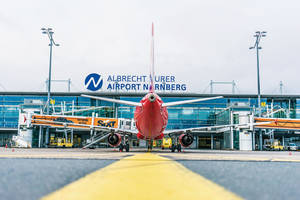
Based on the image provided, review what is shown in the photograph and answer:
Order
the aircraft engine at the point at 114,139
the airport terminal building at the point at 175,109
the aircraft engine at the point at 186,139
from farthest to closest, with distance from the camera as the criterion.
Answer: the airport terminal building at the point at 175,109, the aircraft engine at the point at 186,139, the aircraft engine at the point at 114,139

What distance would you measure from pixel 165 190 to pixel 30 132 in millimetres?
39382

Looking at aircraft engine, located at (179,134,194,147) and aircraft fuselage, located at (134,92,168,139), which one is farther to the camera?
aircraft engine, located at (179,134,194,147)

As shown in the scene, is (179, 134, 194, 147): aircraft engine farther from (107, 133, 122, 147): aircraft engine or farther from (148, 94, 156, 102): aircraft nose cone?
(148, 94, 156, 102): aircraft nose cone

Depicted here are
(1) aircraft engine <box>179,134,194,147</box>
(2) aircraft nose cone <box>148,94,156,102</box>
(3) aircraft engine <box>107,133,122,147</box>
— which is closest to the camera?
(2) aircraft nose cone <box>148,94,156,102</box>

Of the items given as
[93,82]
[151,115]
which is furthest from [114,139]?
[93,82]

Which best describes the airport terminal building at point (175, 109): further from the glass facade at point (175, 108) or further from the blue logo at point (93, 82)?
the blue logo at point (93, 82)

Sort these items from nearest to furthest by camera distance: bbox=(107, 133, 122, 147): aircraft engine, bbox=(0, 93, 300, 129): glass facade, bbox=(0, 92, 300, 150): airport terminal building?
bbox=(107, 133, 122, 147): aircraft engine → bbox=(0, 92, 300, 150): airport terminal building → bbox=(0, 93, 300, 129): glass facade

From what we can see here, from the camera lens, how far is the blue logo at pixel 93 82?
48909 mm

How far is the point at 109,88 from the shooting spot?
1934 inches

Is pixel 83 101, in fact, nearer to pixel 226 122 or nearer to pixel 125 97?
pixel 125 97

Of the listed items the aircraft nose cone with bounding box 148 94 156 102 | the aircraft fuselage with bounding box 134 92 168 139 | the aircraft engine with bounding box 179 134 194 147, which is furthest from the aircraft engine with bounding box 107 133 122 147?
the aircraft nose cone with bounding box 148 94 156 102

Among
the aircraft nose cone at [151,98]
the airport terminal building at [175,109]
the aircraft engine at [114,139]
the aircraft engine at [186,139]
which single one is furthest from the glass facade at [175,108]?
the aircraft nose cone at [151,98]

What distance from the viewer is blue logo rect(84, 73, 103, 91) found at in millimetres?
48909

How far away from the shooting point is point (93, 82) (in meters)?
49.1
